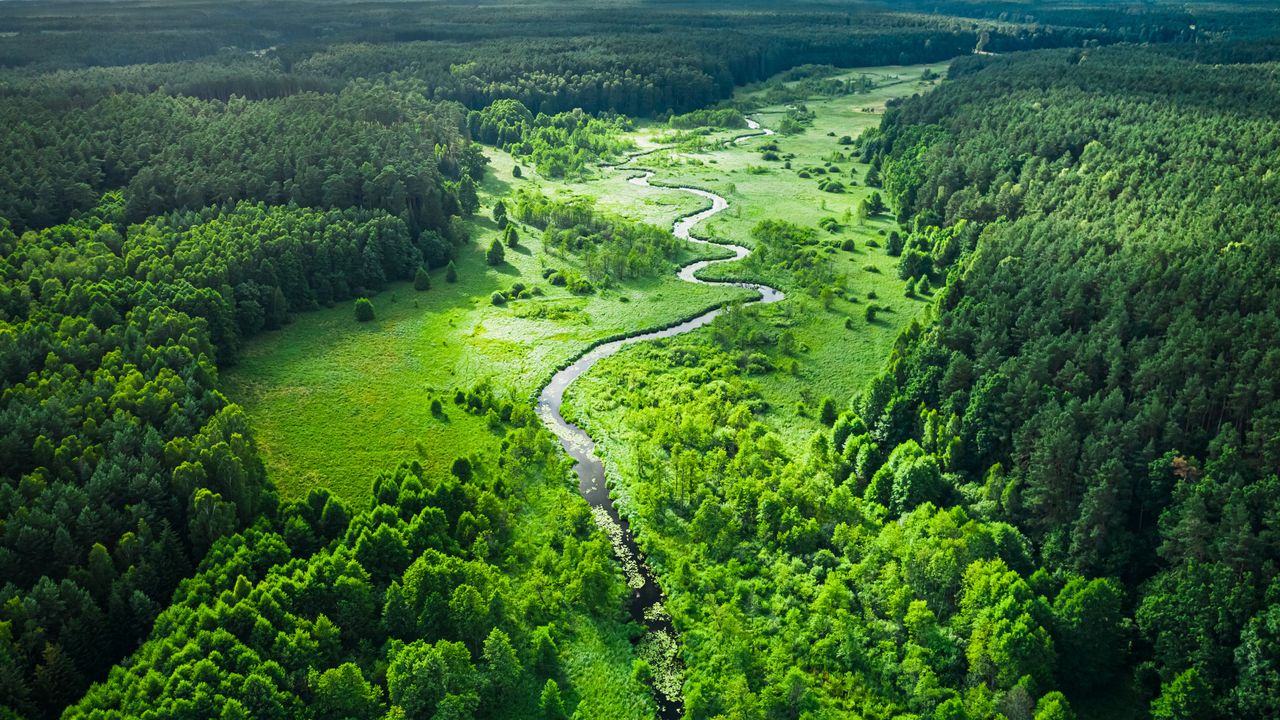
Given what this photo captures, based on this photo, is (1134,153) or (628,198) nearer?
(1134,153)

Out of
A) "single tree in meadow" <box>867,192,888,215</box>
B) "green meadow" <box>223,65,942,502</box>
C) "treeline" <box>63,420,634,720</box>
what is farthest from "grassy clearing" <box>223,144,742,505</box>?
"single tree in meadow" <box>867,192,888,215</box>

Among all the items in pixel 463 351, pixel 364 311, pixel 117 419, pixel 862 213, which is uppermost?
pixel 862 213

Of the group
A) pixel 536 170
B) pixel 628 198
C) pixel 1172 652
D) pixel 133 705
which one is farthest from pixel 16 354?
pixel 536 170

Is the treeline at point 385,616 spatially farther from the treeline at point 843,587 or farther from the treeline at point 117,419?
the treeline at point 843,587

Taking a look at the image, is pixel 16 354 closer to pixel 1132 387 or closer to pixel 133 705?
pixel 133 705

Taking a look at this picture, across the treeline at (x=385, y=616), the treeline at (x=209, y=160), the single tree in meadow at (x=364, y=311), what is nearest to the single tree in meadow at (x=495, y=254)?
the treeline at (x=209, y=160)

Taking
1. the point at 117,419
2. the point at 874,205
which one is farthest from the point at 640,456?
the point at 874,205

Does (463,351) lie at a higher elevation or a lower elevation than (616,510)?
higher

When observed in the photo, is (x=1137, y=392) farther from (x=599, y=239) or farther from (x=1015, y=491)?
(x=599, y=239)
